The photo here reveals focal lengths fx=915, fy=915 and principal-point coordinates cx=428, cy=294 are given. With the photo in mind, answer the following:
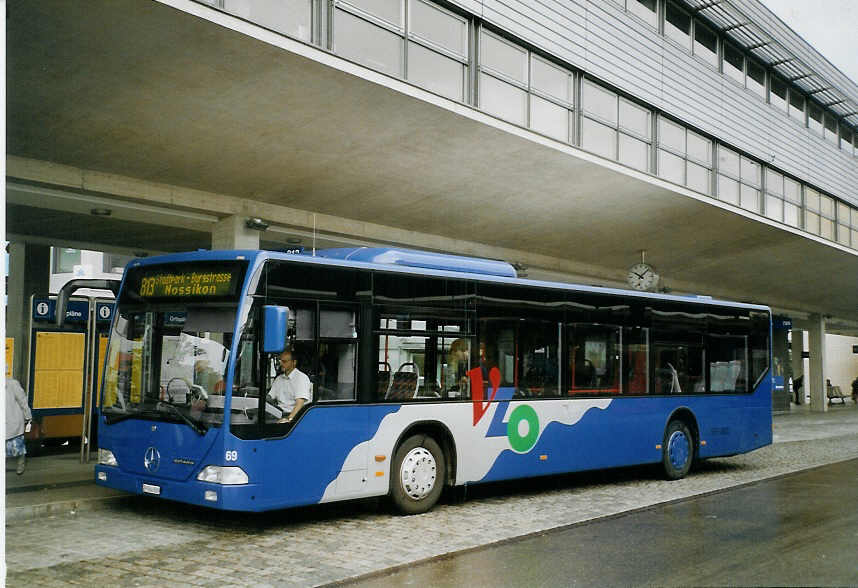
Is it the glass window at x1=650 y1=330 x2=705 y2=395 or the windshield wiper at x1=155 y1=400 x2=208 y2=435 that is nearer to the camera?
the windshield wiper at x1=155 y1=400 x2=208 y2=435

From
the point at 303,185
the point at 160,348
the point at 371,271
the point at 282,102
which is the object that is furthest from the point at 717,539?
the point at 303,185

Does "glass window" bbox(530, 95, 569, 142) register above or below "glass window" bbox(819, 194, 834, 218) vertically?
below

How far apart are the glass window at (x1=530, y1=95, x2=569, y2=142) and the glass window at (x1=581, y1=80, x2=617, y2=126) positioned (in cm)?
85

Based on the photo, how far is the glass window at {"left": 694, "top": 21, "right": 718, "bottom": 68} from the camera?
24.9 meters

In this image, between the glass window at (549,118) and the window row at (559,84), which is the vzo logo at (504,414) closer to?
the window row at (559,84)

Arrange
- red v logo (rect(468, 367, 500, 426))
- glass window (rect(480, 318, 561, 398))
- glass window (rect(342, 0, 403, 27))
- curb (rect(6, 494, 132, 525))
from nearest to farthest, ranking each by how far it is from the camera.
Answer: curb (rect(6, 494, 132, 525))
red v logo (rect(468, 367, 500, 426))
glass window (rect(480, 318, 561, 398))
glass window (rect(342, 0, 403, 27))

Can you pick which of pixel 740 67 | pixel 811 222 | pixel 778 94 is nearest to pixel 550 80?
pixel 740 67

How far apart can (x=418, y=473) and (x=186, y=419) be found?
9.06ft

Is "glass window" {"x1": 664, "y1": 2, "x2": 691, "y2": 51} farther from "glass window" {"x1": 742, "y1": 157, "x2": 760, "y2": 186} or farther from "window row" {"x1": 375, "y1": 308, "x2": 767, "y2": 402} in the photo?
"window row" {"x1": 375, "y1": 308, "x2": 767, "y2": 402}

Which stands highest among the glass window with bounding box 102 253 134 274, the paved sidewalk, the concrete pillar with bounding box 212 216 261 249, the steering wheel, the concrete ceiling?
the glass window with bounding box 102 253 134 274

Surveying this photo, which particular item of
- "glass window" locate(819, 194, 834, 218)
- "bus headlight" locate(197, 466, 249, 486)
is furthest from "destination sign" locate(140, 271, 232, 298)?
"glass window" locate(819, 194, 834, 218)

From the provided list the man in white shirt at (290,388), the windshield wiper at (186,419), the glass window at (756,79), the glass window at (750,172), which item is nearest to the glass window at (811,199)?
the glass window at (750,172)

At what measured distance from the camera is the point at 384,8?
1486 cm

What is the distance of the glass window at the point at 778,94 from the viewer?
1144 inches
